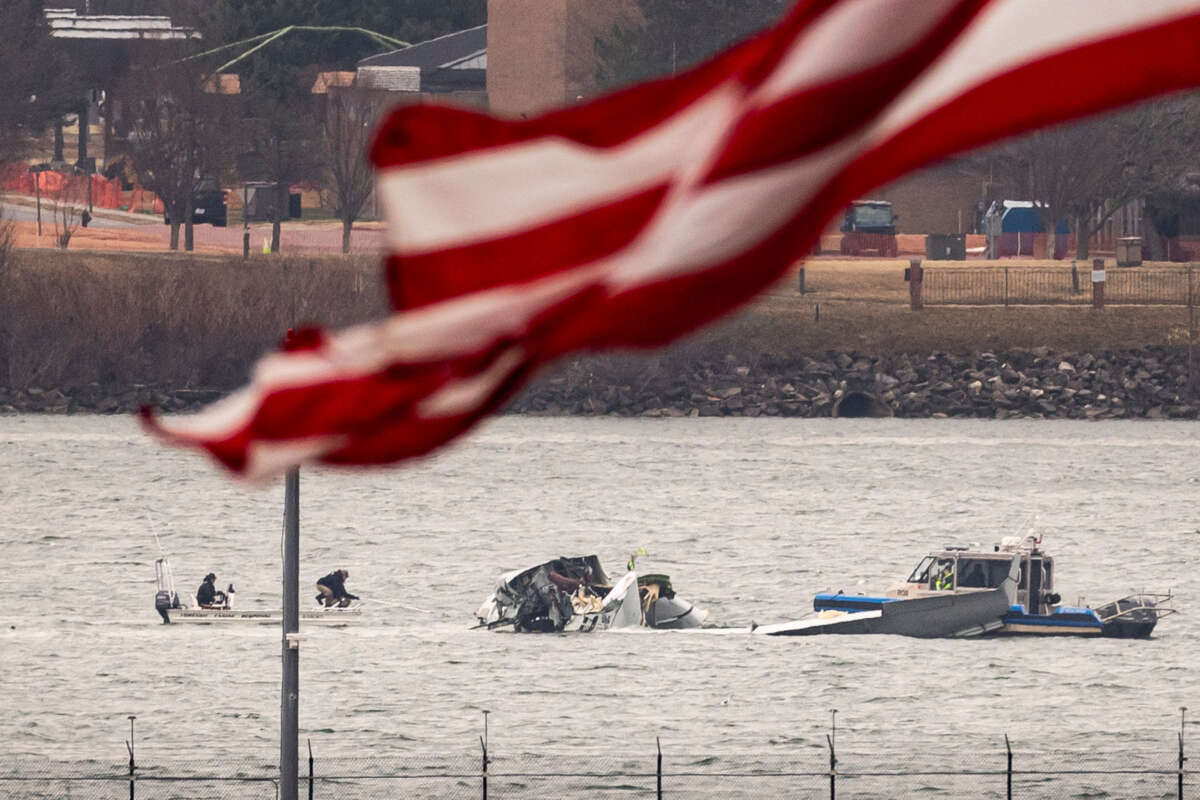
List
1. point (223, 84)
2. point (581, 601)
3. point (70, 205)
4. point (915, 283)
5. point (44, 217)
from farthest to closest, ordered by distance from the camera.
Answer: point (70, 205) < point (223, 84) < point (44, 217) < point (915, 283) < point (581, 601)

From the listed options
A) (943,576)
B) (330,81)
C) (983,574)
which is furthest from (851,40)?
(330,81)

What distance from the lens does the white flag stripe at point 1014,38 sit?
12.6 ft

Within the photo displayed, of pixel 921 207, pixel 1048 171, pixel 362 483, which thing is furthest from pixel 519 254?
pixel 921 207

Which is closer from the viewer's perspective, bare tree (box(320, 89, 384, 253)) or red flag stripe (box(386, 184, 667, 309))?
red flag stripe (box(386, 184, 667, 309))

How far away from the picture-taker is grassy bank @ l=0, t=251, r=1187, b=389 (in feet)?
302

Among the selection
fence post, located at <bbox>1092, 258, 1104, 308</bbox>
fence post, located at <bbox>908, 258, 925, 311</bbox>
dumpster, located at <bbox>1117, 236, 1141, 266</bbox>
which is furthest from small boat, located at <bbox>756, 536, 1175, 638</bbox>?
dumpster, located at <bbox>1117, 236, 1141, 266</bbox>

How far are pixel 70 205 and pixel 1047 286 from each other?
2081 inches

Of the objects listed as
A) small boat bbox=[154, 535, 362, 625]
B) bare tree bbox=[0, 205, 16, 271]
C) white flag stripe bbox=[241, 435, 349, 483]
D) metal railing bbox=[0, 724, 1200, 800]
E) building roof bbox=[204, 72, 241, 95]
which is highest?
building roof bbox=[204, 72, 241, 95]

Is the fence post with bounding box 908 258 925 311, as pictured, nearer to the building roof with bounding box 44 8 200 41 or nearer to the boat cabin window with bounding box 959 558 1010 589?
the boat cabin window with bounding box 959 558 1010 589

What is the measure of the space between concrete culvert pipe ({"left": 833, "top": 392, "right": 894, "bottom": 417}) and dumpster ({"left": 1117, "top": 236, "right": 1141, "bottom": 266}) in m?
12.6

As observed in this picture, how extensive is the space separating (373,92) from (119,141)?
20.4 metres

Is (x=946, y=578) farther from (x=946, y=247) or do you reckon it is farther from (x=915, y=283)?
(x=946, y=247)

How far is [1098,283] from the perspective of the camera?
297 feet

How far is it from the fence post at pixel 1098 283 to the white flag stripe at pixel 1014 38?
88318 millimetres
